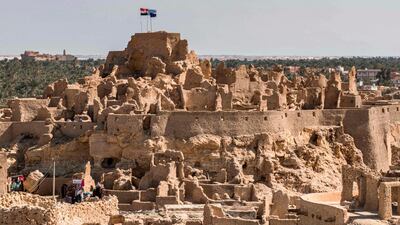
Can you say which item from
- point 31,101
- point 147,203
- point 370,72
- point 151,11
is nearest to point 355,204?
point 147,203

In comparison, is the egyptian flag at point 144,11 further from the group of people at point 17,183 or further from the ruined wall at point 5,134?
the group of people at point 17,183

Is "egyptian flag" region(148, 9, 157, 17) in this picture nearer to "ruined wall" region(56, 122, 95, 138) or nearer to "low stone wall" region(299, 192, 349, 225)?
"ruined wall" region(56, 122, 95, 138)

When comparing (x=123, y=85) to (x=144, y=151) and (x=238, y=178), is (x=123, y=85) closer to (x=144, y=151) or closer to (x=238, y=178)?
(x=144, y=151)

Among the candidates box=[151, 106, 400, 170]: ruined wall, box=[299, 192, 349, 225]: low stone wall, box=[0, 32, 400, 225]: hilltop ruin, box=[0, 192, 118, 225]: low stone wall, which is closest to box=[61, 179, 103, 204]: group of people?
box=[0, 32, 400, 225]: hilltop ruin

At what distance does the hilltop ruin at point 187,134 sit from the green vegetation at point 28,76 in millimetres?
31863

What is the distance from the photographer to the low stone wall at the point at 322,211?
2812 centimetres

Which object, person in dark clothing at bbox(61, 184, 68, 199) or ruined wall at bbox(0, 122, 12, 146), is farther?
ruined wall at bbox(0, 122, 12, 146)

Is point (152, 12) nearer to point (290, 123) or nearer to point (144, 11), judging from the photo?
point (144, 11)

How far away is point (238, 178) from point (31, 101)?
12540mm

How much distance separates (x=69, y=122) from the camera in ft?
159

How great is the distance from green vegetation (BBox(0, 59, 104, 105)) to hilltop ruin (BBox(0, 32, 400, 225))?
31.9 m

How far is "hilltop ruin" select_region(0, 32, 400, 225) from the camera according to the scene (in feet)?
143

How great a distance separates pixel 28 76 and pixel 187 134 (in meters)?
60.0

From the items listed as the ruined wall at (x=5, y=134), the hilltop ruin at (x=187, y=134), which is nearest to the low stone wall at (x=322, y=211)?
the hilltop ruin at (x=187, y=134)
